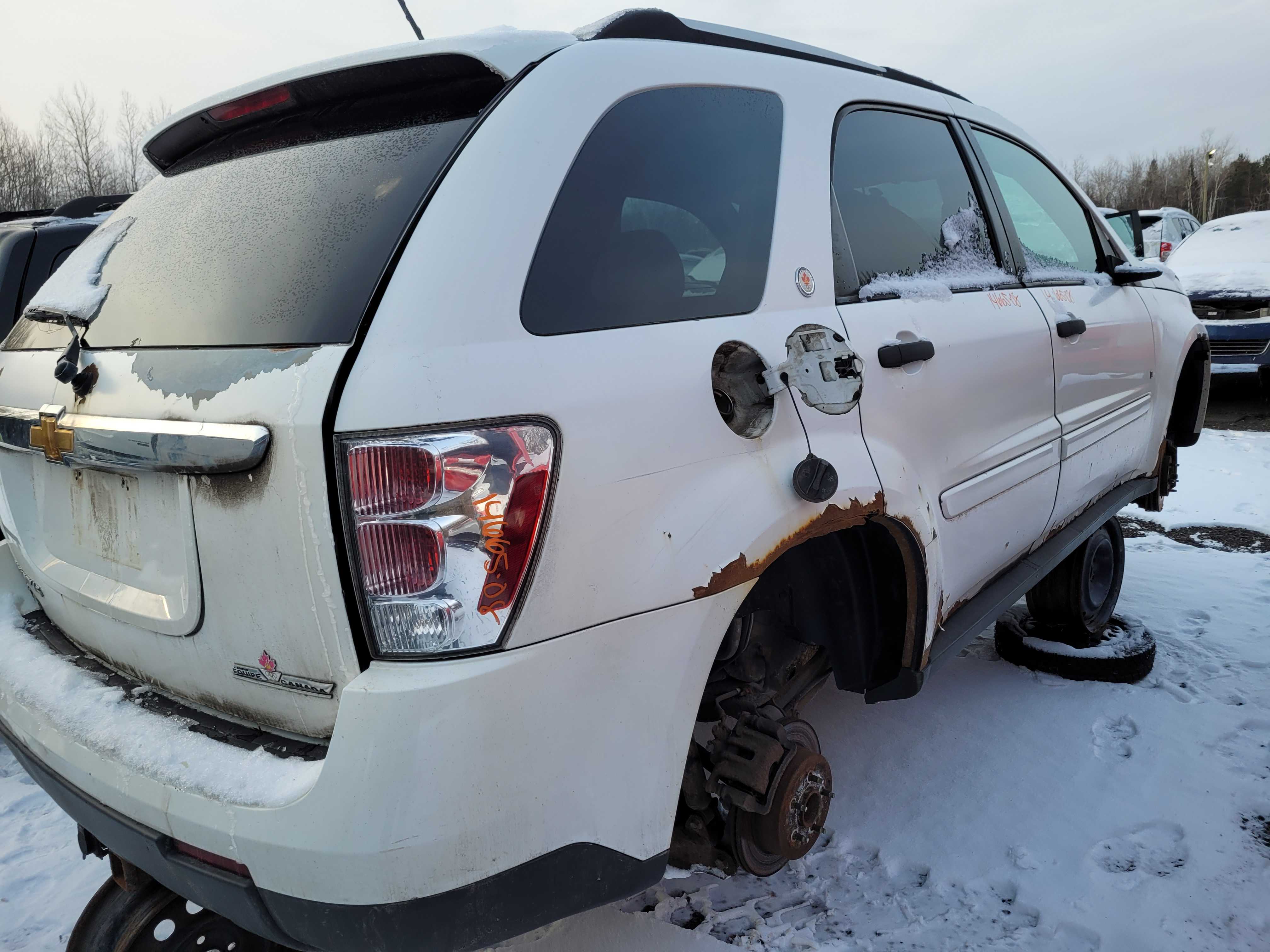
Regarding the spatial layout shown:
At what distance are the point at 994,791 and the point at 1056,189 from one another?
2.35m

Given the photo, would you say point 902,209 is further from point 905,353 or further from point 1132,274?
point 1132,274

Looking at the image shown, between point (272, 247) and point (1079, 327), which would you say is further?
point (1079, 327)

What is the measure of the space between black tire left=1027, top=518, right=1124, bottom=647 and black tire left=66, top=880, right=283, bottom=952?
2972mm

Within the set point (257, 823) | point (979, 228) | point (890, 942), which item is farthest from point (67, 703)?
point (979, 228)

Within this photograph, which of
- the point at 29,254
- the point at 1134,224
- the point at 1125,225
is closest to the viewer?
the point at 29,254

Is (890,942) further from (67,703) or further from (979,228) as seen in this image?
(979,228)

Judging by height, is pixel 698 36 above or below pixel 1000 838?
above

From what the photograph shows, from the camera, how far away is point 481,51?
1.61m

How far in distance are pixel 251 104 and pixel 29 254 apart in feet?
8.80

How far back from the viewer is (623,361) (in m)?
1.43

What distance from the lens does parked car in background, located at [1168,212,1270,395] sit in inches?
333

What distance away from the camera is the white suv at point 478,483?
1266 mm

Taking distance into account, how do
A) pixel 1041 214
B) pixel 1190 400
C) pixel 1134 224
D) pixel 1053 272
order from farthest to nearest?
pixel 1134 224
pixel 1190 400
pixel 1041 214
pixel 1053 272

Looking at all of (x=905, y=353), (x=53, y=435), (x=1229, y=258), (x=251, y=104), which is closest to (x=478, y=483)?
(x=53, y=435)
